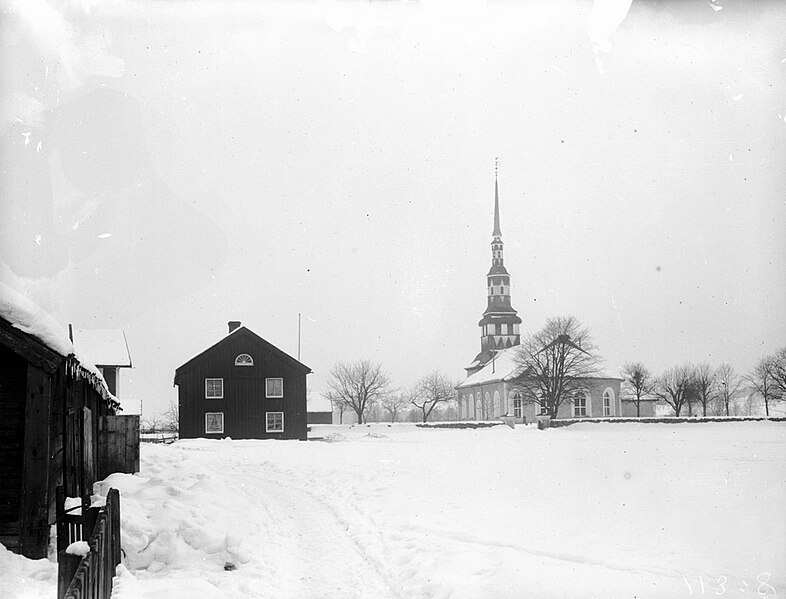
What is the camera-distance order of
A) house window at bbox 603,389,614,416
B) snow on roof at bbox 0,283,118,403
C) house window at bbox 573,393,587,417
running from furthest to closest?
house window at bbox 603,389,614,416 < house window at bbox 573,393,587,417 < snow on roof at bbox 0,283,118,403

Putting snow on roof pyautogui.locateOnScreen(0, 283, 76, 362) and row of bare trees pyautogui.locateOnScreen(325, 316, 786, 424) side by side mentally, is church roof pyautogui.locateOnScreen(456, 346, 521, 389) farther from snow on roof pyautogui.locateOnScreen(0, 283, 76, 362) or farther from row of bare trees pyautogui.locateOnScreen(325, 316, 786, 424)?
snow on roof pyautogui.locateOnScreen(0, 283, 76, 362)

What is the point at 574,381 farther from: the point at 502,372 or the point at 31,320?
the point at 31,320

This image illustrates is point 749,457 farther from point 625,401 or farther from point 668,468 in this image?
point 625,401

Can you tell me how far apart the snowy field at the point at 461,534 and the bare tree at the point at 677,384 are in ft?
170

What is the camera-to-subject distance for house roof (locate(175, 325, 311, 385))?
139ft

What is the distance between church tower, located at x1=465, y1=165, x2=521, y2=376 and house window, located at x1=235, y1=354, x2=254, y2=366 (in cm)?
5234

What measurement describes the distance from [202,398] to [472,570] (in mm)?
35654

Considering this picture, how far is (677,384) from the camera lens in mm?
68938

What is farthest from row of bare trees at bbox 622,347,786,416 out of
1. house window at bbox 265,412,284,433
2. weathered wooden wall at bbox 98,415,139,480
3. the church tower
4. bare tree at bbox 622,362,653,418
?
weathered wooden wall at bbox 98,415,139,480

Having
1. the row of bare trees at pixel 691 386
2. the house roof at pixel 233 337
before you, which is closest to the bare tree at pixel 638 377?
the row of bare trees at pixel 691 386

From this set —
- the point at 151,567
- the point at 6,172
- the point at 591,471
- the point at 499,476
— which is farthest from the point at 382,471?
the point at 6,172

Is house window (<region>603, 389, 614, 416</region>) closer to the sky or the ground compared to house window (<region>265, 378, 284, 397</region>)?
closer to the ground

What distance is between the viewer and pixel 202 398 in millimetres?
42344

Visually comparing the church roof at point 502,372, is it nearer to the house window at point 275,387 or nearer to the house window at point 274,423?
the house window at point 275,387
